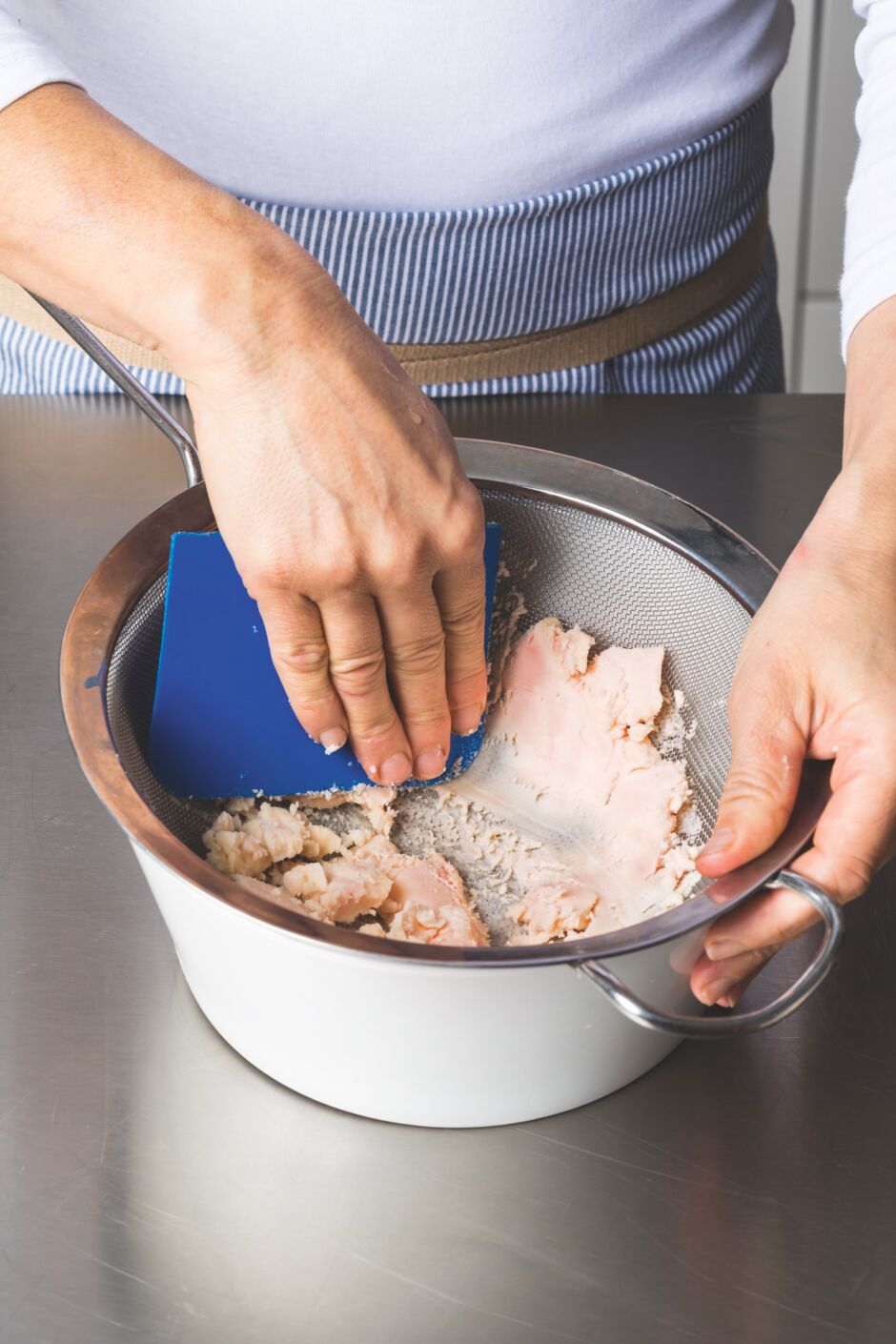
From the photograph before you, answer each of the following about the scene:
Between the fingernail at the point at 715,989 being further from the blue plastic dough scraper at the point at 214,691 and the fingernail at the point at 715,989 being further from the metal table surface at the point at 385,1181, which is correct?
the blue plastic dough scraper at the point at 214,691

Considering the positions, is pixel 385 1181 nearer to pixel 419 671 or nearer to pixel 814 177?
pixel 419 671

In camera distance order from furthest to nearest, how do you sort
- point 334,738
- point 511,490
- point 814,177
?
point 814,177 < point 511,490 < point 334,738

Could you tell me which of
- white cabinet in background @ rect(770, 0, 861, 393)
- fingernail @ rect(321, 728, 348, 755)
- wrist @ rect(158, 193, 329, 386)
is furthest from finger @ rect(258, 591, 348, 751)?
white cabinet in background @ rect(770, 0, 861, 393)

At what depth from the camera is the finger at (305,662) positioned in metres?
0.64

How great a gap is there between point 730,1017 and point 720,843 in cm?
8

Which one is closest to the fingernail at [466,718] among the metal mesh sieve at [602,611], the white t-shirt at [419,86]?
the metal mesh sieve at [602,611]

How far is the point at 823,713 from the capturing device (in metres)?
0.63

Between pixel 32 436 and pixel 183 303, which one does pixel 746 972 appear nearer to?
pixel 183 303

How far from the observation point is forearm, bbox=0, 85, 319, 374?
1.96ft

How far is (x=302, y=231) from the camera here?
0.94 meters

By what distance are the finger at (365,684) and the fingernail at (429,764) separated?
0.01 meters

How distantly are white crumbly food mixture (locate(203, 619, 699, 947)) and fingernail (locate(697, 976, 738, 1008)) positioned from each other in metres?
0.11

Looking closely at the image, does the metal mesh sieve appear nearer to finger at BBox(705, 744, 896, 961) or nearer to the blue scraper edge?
the blue scraper edge

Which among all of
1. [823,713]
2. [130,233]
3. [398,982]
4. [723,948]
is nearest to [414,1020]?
[398,982]
